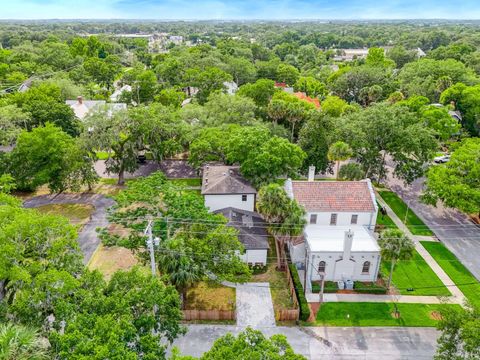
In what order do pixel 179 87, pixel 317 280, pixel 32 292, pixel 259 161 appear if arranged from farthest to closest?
1. pixel 179 87
2. pixel 259 161
3. pixel 317 280
4. pixel 32 292

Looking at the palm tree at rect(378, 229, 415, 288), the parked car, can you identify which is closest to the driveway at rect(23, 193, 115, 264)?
the palm tree at rect(378, 229, 415, 288)

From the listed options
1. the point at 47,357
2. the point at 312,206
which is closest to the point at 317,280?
the point at 312,206

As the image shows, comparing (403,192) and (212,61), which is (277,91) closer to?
(212,61)

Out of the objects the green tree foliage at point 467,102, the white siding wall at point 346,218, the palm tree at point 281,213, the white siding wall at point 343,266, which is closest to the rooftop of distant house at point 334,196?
the white siding wall at point 346,218

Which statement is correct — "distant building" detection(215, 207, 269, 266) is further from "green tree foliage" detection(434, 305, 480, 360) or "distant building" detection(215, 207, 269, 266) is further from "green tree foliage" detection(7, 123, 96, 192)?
"green tree foliage" detection(7, 123, 96, 192)

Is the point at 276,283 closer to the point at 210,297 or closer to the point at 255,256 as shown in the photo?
the point at 255,256

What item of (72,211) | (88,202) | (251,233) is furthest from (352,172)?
(72,211)

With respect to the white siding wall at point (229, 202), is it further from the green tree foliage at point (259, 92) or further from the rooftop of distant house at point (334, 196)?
the green tree foliage at point (259, 92)
